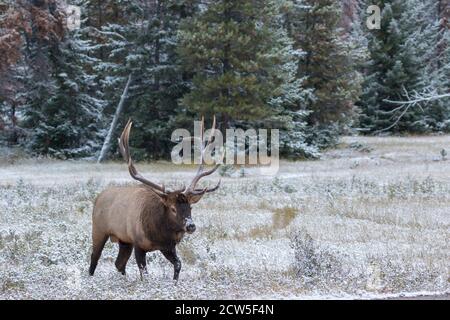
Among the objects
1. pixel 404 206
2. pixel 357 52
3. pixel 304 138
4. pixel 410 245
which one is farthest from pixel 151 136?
pixel 410 245

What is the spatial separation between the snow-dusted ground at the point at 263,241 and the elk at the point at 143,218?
0.38m

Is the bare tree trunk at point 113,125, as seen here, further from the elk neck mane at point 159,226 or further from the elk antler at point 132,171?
the elk neck mane at point 159,226

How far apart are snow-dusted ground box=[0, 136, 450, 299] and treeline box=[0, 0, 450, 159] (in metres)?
5.91

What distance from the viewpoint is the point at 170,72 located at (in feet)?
108

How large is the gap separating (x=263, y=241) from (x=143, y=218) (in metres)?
4.51

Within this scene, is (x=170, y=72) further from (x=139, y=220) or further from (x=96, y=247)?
(x=139, y=220)

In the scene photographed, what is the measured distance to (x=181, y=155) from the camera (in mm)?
32969

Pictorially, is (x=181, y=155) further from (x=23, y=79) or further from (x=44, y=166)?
(x=23, y=79)

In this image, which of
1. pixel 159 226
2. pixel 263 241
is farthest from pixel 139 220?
pixel 263 241

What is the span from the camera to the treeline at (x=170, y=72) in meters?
30.6

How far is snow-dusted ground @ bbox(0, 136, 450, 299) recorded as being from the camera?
29.6ft

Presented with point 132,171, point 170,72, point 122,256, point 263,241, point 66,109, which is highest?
point 170,72

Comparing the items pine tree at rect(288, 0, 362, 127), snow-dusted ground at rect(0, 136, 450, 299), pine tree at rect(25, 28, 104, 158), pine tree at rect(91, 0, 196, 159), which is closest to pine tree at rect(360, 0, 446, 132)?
pine tree at rect(288, 0, 362, 127)

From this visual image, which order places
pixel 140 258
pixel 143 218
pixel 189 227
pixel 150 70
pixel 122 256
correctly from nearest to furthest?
pixel 189 227 < pixel 143 218 < pixel 140 258 < pixel 122 256 < pixel 150 70
